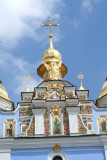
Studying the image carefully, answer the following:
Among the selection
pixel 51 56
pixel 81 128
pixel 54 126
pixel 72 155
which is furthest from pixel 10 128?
pixel 51 56

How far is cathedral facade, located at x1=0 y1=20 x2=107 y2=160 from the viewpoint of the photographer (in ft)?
44.4

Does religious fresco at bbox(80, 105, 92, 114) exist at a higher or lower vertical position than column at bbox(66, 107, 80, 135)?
higher

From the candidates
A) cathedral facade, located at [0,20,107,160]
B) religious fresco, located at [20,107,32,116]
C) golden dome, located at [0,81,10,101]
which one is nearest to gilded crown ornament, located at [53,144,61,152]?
cathedral facade, located at [0,20,107,160]

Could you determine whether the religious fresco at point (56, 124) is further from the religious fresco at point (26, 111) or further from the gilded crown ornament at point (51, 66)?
the gilded crown ornament at point (51, 66)

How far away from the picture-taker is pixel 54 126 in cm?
1420

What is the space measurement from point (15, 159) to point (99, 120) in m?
3.81

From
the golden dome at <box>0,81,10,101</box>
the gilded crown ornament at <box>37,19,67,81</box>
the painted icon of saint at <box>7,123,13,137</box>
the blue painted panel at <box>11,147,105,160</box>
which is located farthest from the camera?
the gilded crown ornament at <box>37,19,67,81</box>

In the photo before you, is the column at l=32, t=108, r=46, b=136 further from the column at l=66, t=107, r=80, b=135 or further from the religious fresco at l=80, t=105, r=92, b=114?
the religious fresco at l=80, t=105, r=92, b=114

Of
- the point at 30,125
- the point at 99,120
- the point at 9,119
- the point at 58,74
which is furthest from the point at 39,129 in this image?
the point at 58,74

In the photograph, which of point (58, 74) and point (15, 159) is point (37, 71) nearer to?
point (58, 74)

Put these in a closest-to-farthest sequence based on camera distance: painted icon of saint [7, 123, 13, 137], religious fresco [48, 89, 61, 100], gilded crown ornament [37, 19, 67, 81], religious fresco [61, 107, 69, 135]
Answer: religious fresco [61, 107, 69, 135] → painted icon of saint [7, 123, 13, 137] → religious fresco [48, 89, 61, 100] → gilded crown ornament [37, 19, 67, 81]

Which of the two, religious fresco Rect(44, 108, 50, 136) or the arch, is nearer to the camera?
the arch

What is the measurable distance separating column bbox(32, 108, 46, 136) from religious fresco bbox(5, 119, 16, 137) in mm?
995

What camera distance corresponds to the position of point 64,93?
15.1 m
